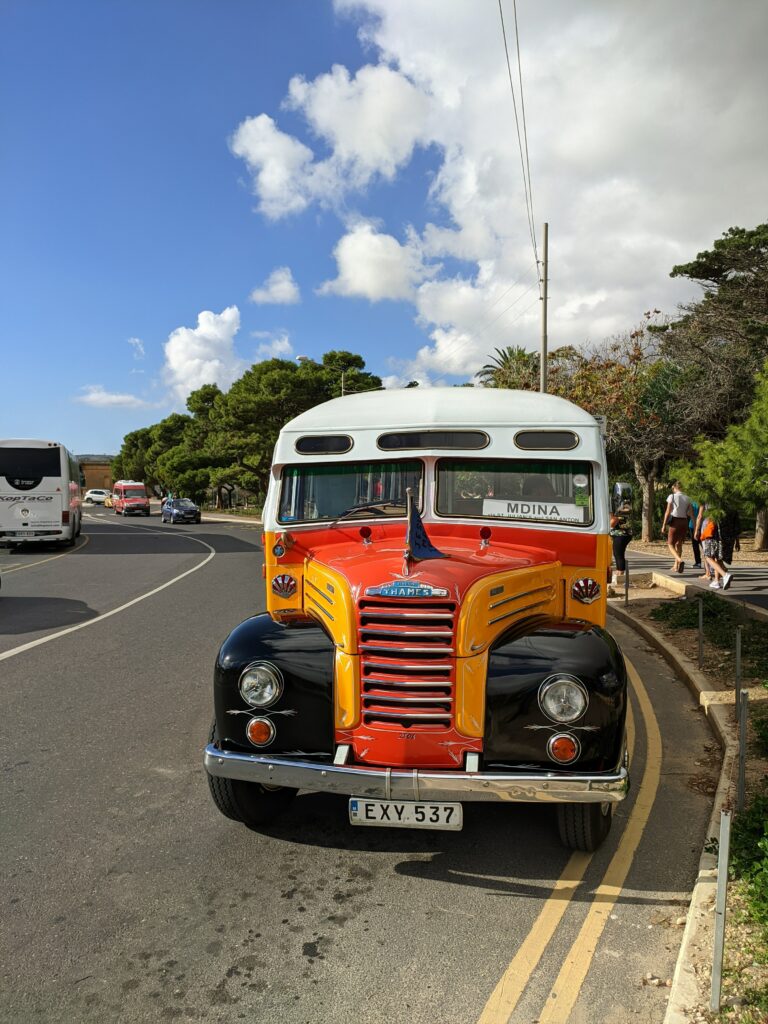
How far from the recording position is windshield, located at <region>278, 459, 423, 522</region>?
204 inches

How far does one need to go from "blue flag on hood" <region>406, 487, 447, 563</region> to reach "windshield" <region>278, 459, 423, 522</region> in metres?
0.74

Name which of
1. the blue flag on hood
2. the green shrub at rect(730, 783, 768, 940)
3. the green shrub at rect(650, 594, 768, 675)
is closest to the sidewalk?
the green shrub at rect(730, 783, 768, 940)

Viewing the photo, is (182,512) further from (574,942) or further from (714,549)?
(574,942)

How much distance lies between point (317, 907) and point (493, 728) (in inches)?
46.8

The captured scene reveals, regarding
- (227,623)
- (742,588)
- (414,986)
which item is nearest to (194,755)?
(414,986)

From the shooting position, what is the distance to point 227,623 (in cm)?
1079

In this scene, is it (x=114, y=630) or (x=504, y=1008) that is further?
(x=114, y=630)

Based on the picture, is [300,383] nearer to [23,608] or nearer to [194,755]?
[23,608]

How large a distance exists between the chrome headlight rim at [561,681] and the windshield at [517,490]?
1465 mm

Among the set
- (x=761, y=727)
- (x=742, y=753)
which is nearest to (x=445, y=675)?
(x=742, y=753)

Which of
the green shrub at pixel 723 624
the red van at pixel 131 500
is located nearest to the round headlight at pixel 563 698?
the green shrub at pixel 723 624

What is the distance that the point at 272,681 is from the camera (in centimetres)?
403

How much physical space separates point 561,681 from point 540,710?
0.17 metres

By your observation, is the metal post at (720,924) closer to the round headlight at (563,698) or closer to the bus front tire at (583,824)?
the round headlight at (563,698)
